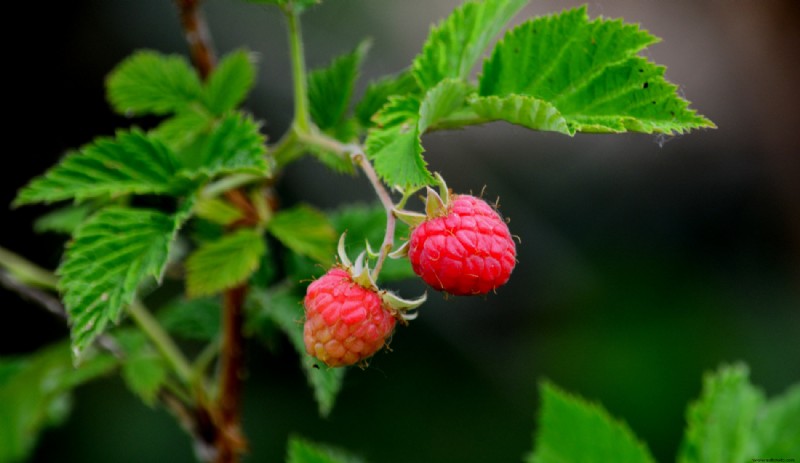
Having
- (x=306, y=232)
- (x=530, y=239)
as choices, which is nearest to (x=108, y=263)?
(x=306, y=232)

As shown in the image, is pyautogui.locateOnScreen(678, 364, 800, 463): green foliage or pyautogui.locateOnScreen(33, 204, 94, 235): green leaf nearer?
pyautogui.locateOnScreen(678, 364, 800, 463): green foliage

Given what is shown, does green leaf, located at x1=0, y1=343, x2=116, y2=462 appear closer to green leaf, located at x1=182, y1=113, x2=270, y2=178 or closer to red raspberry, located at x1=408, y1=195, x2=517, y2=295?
green leaf, located at x1=182, y1=113, x2=270, y2=178

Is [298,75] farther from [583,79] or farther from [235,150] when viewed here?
[583,79]

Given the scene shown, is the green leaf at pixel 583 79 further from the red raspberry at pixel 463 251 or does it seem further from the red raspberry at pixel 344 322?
the red raspberry at pixel 344 322

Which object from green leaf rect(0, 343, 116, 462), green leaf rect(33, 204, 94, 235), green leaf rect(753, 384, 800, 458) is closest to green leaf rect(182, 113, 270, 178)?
green leaf rect(33, 204, 94, 235)

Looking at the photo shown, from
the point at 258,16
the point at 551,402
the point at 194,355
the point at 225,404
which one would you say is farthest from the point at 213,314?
the point at 258,16

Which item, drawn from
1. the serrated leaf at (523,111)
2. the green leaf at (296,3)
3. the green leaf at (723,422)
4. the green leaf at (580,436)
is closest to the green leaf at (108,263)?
the green leaf at (296,3)

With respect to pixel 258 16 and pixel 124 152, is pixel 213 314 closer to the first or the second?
pixel 124 152
